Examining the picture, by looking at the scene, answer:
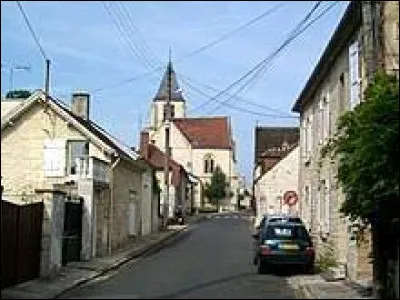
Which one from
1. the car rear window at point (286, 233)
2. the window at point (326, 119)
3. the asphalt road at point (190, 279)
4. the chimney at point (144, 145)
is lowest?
the asphalt road at point (190, 279)

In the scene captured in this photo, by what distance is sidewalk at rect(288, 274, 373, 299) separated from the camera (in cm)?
1814

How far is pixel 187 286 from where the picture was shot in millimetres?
20484

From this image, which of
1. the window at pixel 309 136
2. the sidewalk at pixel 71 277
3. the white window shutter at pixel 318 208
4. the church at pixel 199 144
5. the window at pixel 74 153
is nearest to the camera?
the sidewalk at pixel 71 277

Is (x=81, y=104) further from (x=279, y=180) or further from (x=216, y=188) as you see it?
(x=216, y=188)

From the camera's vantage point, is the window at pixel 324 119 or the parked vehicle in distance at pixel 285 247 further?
the window at pixel 324 119

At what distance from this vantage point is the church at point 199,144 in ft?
377

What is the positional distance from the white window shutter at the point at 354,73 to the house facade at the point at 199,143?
87435 millimetres

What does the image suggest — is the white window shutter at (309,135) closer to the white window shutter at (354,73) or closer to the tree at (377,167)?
the white window shutter at (354,73)

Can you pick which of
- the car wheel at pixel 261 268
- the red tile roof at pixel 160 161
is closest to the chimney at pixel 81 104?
the car wheel at pixel 261 268

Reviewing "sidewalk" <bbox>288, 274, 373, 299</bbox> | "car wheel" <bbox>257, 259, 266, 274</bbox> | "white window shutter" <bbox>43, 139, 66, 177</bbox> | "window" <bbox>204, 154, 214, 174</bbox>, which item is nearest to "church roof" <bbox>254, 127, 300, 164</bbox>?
"window" <bbox>204, 154, 214, 174</bbox>

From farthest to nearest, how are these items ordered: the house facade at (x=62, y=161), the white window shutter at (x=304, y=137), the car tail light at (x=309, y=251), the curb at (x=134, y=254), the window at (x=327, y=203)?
1. the white window shutter at (x=304, y=137)
2. the house facade at (x=62, y=161)
3. the window at (x=327, y=203)
4. the car tail light at (x=309, y=251)
5. the curb at (x=134, y=254)

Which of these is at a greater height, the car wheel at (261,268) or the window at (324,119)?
the window at (324,119)

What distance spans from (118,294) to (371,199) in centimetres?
594

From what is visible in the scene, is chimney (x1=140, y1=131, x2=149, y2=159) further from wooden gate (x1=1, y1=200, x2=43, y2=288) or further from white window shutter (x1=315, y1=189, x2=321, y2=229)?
wooden gate (x1=1, y1=200, x2=43, y2=288)
